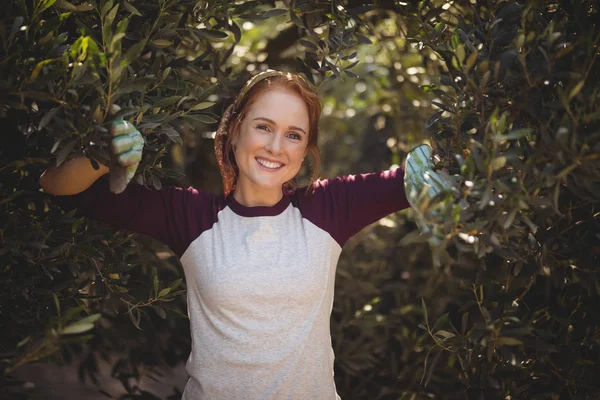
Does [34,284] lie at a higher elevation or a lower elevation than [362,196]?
lower

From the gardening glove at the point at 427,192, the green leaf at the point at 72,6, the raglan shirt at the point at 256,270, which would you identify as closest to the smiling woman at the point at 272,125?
the raglan shirt at the point at 256,270

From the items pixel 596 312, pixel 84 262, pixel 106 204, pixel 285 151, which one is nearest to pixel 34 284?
pixel 84 262

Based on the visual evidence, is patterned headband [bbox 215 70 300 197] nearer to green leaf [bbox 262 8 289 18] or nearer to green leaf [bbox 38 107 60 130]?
green leaf [bbox 262 8 289 18]

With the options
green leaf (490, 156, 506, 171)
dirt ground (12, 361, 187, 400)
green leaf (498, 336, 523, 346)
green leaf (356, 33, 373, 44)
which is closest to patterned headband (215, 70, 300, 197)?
green leaf (356, 33, 373, 44)

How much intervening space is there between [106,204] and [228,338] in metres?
0.53

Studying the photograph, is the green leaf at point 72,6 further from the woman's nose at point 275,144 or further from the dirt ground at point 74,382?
the dirt ground at point 74,382

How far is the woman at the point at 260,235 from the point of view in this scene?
1.92 m

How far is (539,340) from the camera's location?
188 centimetres

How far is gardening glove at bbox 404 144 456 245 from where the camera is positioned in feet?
5.20

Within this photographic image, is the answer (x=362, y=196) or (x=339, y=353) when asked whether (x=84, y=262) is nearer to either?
(x=362, y=196)

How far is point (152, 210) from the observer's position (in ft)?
6.63

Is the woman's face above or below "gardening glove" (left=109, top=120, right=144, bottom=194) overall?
below

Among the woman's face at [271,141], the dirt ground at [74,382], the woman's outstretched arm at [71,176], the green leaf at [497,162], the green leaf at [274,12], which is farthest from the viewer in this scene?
the dirt ground at [74,382]

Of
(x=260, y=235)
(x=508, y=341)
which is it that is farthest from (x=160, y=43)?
(x=508, y=341)
